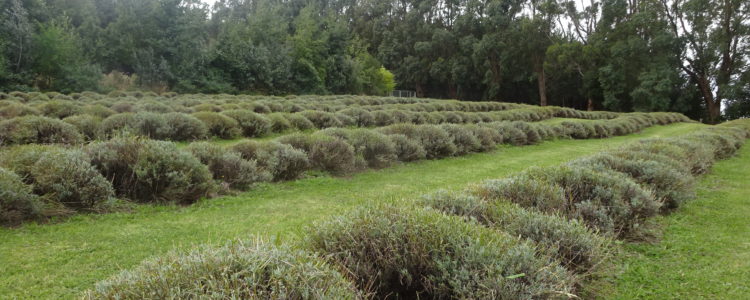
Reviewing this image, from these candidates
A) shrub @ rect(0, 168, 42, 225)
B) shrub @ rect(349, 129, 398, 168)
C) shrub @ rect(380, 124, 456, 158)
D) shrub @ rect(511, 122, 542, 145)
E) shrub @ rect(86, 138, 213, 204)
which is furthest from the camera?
shrub @ rect(511, 122, 542, 145)

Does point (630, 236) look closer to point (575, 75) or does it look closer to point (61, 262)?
point (61, 262)

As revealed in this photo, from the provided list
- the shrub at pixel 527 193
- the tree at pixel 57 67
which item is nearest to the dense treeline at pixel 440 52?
the tree at pixel 57 67

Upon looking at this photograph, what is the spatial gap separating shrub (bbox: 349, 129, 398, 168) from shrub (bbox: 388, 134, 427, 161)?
14.8 inches

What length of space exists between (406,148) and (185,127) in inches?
190

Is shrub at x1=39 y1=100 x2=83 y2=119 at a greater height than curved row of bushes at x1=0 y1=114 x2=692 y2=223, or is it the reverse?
shrub at x1=39 y1=100 x2=83 y2=119

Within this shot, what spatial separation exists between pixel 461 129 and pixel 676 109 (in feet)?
114

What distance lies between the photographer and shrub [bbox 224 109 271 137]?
9859 mm

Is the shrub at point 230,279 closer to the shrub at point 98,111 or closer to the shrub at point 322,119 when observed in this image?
the shrub at point 322,119

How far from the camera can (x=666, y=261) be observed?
3154 mm

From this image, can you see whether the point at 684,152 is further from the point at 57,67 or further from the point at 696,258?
the point at 57,67

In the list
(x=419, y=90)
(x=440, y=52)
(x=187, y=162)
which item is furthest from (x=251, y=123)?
(x=419, y=90)

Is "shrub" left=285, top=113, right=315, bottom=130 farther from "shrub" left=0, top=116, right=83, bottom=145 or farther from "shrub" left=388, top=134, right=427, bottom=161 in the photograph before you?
"shrub" left=0, top=116, right=83, bottom=145

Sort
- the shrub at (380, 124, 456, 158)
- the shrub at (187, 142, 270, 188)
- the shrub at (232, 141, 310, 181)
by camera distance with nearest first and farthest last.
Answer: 1. the shrub at (187, 142, 270, 188)
2. the shrub at (232, 141, 310, 181)
3. the shrub at (380, 124, 456, 158)

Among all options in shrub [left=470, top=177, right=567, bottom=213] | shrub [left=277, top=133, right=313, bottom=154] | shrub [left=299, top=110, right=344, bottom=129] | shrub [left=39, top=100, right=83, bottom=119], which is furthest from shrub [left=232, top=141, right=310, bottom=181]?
shrub [left=39, top=100, right=83, bottom=119]
